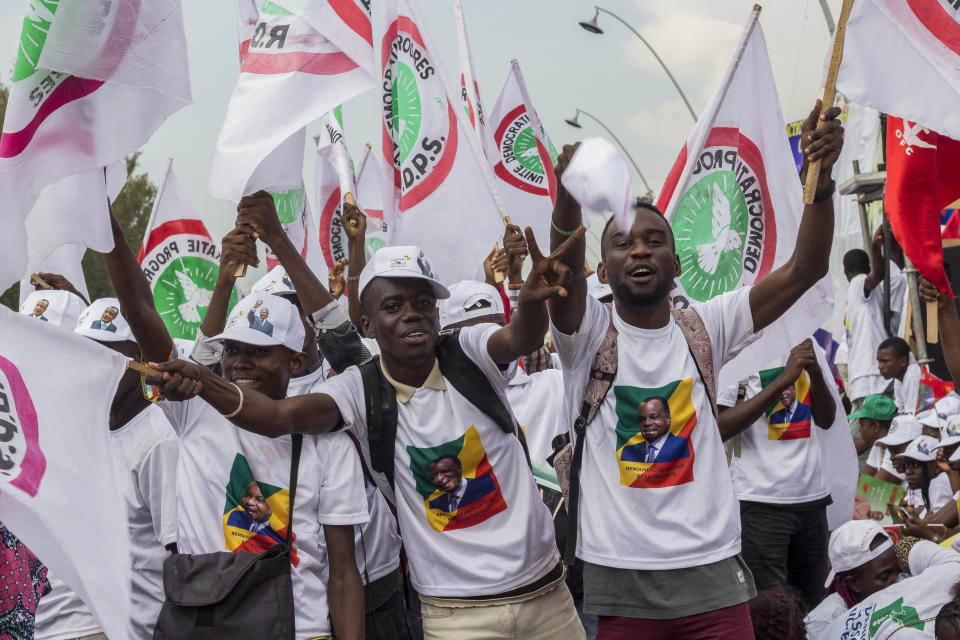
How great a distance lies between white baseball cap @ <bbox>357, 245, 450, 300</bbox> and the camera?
13.4ft

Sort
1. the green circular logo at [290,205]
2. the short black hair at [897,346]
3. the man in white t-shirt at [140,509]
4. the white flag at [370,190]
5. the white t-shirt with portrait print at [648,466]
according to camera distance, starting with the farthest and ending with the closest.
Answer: the short black hair at [897,346]
the white flag at [370,190]
the green circular logo at [290,205]
the man in white t-shirt at [140,509]
the white t-shirt with portrait print at [648,466]

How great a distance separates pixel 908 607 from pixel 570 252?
2.35 meters

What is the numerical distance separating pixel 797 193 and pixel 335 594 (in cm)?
283

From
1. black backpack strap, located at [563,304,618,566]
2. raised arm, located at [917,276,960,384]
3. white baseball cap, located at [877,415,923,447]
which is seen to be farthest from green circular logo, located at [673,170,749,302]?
white baseball cap, located at [877,415,923,447]

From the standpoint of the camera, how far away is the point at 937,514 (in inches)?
252

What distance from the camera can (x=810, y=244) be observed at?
12.8ft

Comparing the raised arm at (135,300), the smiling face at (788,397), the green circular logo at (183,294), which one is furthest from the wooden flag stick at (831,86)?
the green circular logo at (183,294)

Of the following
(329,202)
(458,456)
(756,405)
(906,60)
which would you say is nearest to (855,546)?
(756,405)

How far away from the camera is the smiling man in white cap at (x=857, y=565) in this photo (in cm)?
560

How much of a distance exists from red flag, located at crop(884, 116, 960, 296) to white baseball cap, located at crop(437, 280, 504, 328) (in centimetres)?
196

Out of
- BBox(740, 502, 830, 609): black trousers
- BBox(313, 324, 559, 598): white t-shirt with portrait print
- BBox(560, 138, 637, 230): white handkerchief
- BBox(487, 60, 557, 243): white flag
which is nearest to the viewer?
BBox(560, 138, 637, 230): white handkerchief

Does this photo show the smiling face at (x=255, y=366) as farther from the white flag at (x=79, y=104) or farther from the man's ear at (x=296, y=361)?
the white flag at (x=79, y=104)

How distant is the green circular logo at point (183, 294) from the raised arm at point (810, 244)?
4225mm

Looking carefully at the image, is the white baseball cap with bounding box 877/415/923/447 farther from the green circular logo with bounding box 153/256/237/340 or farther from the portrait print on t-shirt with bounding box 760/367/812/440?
the green circular logo with bounding box 153/256/237/340
